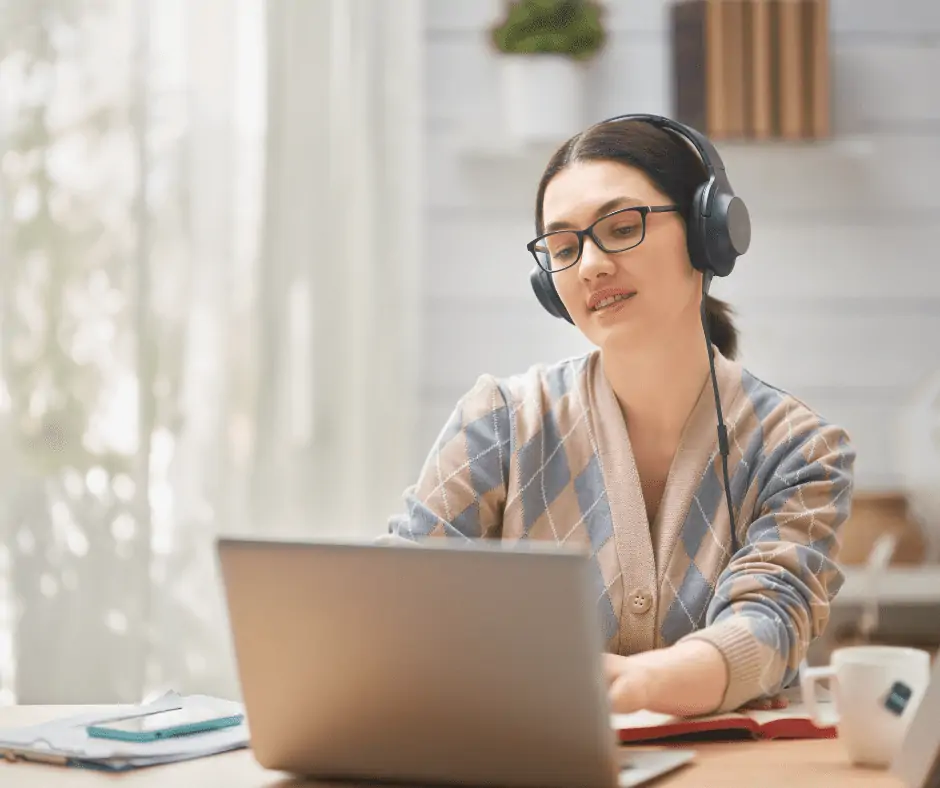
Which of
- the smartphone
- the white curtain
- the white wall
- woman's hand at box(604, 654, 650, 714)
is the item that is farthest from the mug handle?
the white wall

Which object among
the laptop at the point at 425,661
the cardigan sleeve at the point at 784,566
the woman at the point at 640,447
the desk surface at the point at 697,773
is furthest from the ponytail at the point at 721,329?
the laptop at the point at 425,661

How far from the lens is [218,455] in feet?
6.53

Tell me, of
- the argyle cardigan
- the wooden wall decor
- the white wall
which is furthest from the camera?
the white wall

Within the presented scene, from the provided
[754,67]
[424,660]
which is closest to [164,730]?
[424,660]

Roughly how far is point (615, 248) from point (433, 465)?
1.05ft

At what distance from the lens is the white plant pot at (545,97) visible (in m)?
2.68

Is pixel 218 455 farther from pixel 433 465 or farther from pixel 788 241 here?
pixel 788 241

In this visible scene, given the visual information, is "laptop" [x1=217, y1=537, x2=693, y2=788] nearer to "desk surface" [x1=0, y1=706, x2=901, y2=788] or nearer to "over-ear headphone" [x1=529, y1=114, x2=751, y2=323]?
"desk surface" [x1=0, y1=706, x2=901, y2=788]

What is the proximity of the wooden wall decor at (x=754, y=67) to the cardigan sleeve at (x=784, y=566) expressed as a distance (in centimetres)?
140

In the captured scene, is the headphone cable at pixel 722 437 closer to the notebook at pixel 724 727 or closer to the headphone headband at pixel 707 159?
the headphone headband at pixel 707 159

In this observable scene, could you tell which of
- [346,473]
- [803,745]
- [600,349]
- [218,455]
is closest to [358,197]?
[346,473]

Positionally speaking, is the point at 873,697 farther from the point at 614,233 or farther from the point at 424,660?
the point at 614,233

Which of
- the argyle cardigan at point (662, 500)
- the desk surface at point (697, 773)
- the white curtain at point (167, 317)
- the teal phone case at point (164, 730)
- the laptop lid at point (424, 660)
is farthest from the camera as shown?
the white curtain at point (167, 317)

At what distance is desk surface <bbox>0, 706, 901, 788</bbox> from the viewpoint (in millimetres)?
877
